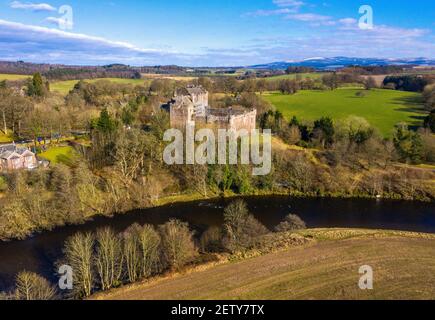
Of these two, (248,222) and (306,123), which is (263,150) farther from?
(248,222)

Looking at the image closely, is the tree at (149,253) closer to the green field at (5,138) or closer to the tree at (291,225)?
the tree at (291,225)

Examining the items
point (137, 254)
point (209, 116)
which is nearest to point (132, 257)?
point (137, 254)

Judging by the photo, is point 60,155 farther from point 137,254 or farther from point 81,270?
A: point 81,270

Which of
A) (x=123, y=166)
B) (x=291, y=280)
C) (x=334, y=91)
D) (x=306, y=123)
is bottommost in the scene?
(x=291, y=280)

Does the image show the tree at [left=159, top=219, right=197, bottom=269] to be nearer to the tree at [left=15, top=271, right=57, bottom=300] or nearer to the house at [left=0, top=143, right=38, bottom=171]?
the tree at [left=15, top=271, right=57, bottom=300]

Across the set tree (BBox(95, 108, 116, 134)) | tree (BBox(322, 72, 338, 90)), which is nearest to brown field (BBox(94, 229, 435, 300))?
tree (BBox(95, 108, 116, 134))

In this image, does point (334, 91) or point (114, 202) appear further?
point (334, 91)

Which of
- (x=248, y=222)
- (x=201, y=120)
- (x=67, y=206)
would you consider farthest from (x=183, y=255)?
(x=201, y=120)
